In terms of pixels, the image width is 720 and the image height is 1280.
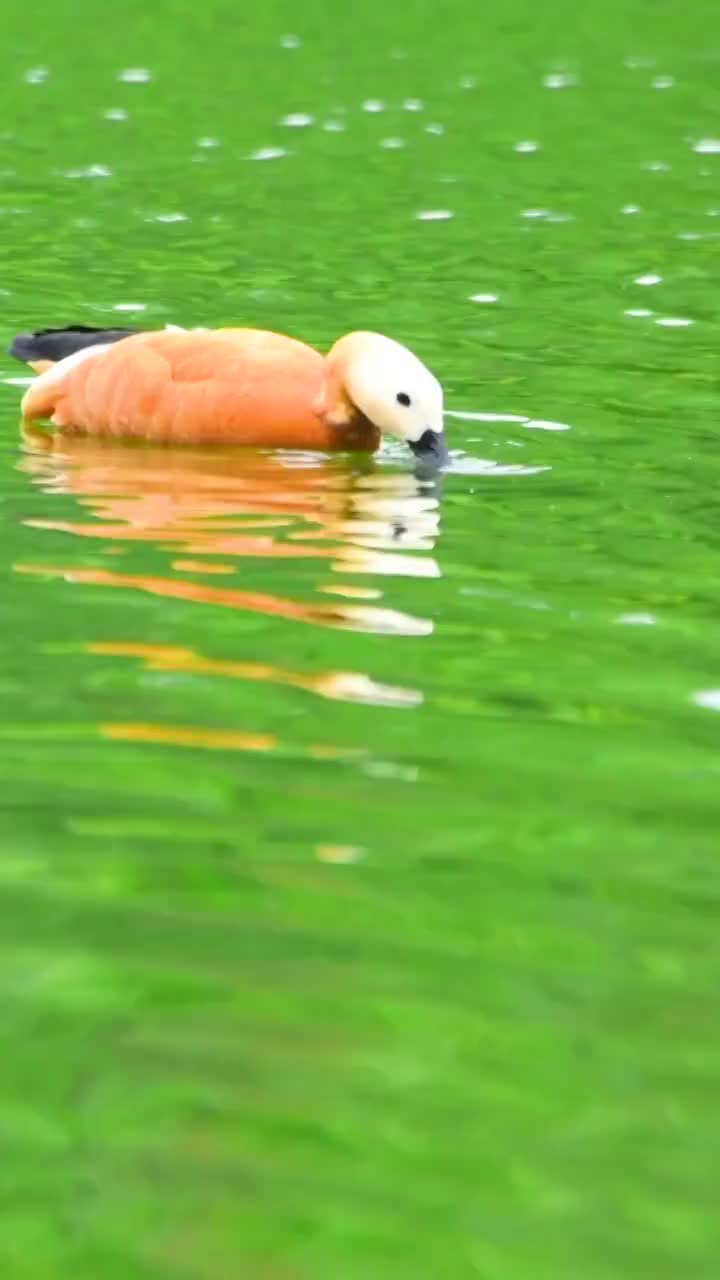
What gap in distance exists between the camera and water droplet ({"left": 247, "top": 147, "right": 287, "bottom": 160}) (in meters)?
25.1

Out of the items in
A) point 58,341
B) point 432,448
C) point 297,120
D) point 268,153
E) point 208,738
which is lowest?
point 208,738

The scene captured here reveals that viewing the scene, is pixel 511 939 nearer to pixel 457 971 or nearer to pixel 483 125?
pixel 457 971

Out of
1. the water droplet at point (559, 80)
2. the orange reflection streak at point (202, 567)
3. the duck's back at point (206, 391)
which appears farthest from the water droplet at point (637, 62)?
the orange reflection streak at point (202, 567)

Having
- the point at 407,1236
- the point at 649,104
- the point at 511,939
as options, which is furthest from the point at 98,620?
the point at 649,104

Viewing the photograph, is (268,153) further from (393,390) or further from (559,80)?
(393,390)

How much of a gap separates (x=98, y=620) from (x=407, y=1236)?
13.0ft

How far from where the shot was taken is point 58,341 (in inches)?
483

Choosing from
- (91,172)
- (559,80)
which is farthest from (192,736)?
(559,80)

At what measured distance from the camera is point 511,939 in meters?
5.42

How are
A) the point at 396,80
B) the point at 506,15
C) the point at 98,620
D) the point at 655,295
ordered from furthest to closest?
the point at 506,15 → the point at 396,80 → the point at 655,295 → the point at 98,620

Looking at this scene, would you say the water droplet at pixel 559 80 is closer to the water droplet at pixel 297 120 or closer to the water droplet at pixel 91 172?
the water droplet at pixel 297 120

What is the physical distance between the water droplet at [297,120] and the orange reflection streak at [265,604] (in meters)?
19.5

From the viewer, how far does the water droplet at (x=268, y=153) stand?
25.1 metres

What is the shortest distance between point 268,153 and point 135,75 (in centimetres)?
791
